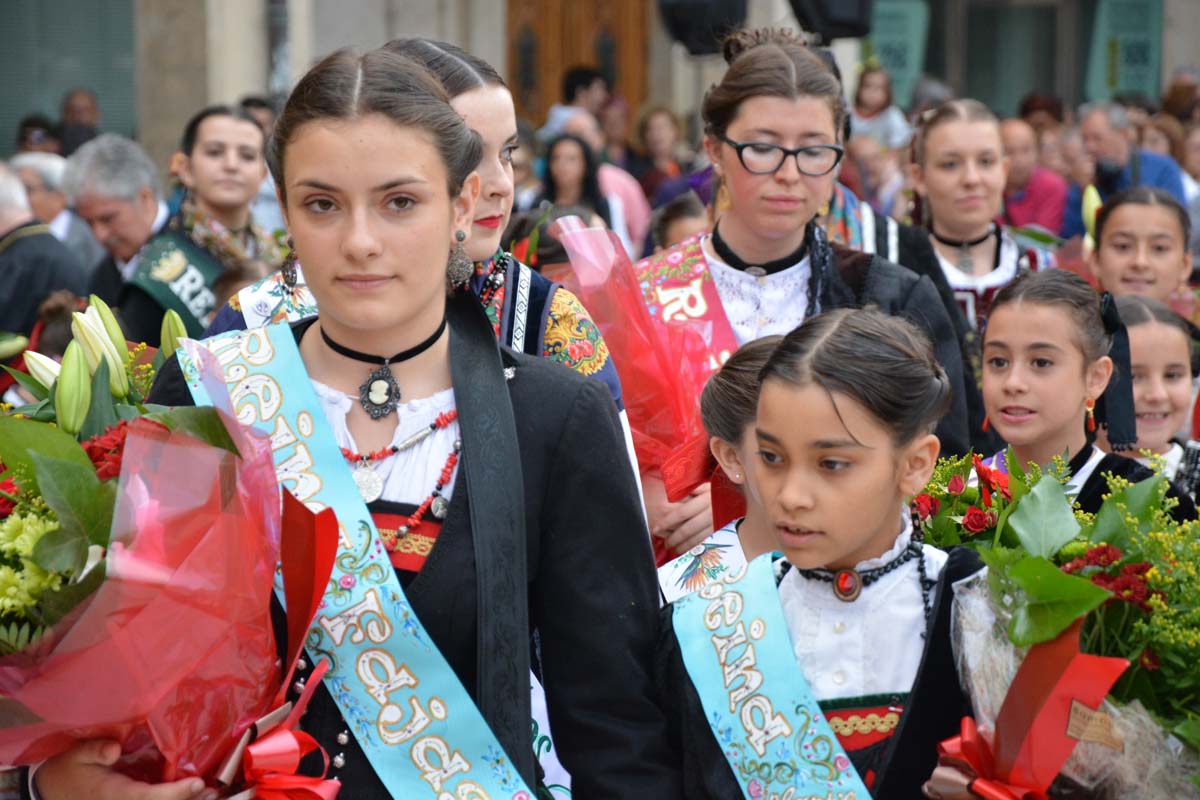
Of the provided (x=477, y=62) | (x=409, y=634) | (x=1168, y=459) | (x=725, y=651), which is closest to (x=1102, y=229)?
(x=1168, y=459)

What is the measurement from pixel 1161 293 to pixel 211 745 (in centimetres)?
401

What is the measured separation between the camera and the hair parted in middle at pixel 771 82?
12.0 ft

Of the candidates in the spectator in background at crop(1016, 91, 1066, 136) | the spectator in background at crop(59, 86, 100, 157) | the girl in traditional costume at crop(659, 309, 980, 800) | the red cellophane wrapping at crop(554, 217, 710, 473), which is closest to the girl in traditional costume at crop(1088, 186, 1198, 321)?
the red cellophane wrapping at crop(554, 217, 710, 473)

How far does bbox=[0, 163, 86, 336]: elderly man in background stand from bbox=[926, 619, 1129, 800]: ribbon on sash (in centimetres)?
489

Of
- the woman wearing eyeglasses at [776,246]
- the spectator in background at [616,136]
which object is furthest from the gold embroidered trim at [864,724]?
the spectator in background at [616,136]

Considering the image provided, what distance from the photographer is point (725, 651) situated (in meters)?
2.33

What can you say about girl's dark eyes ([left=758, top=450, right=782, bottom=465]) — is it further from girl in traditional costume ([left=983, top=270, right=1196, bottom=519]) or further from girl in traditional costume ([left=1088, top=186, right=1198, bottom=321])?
girl in traditional costume ([left=1088, top=186, right=1198, bottom=321])

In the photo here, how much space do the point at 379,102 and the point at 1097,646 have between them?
1127 millimetres

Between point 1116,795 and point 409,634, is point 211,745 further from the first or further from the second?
point 1116,795

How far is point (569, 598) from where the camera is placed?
2.20m

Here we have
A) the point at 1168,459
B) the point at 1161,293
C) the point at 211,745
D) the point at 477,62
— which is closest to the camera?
the point at 211,745

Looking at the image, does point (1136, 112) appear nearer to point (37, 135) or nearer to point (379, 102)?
point (37, 135)

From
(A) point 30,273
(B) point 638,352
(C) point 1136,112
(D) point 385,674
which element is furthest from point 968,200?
(C) point 1136,112

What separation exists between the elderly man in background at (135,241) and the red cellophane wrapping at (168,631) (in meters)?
3.14
